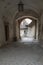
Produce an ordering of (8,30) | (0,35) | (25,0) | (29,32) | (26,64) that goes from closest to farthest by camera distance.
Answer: (26,64)
(25,0)
(0,35)
(8,30)
(29,32)

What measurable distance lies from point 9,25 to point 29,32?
1101cm

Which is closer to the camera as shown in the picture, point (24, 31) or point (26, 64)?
point (26, 64)

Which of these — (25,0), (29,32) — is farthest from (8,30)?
(29,32)

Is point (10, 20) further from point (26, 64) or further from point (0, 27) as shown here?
point (26, 64)

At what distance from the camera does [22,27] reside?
72.1 feet

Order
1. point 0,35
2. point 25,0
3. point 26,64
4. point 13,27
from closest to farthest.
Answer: point 26,64, point 25,0, point 0,35, point 13,27

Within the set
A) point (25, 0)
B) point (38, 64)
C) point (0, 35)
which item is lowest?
point (38, 64)

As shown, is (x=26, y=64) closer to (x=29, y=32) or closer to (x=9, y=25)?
(x=9, y=25)

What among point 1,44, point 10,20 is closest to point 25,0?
point 1,44

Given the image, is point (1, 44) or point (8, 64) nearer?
point (8, 64)

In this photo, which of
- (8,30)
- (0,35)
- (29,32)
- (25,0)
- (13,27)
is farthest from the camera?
(29,32)

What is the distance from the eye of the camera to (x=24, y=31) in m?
22.4

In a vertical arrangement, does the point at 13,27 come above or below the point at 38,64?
above

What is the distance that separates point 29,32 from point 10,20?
430 inches
